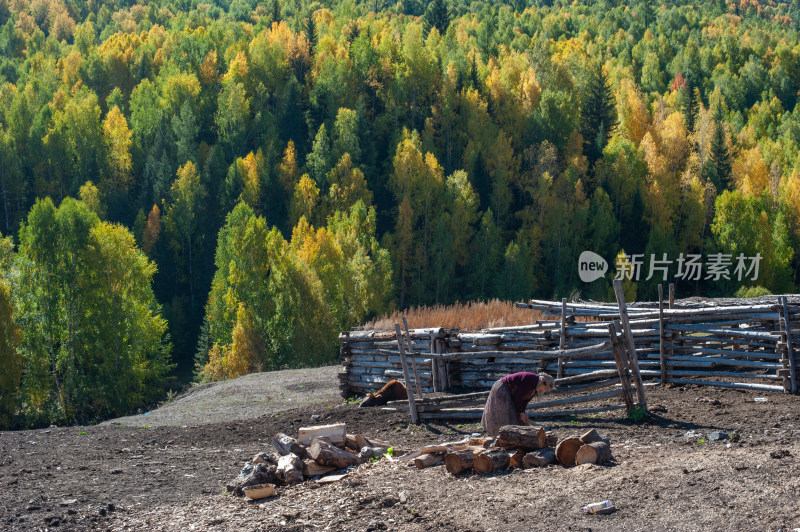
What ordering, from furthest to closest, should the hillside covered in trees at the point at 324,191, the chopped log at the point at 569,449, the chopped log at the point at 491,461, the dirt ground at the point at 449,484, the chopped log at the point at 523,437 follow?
the hillside covered in trees at the point at 324,191 < the chopped log at the point at 523,437 < the chopped log at the point at 491,461 < the chopped log at the point at 569,449 < the dirt ground at the point at 449,484

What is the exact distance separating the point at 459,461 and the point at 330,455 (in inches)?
67.2

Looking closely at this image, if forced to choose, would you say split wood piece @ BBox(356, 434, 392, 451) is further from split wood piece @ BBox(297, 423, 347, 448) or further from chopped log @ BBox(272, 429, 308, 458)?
chopped log @ BBox(272, 429, 308, 458)

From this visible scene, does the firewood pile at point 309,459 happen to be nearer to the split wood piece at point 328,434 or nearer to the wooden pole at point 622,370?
the split wood piece at point 328,434

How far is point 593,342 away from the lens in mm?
13438

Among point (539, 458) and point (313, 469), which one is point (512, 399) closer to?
point (539, 458)

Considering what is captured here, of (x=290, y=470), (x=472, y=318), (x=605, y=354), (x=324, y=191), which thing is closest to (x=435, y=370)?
(x=605, y=354)

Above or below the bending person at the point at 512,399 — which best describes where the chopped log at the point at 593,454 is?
below

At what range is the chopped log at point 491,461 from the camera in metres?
8.41

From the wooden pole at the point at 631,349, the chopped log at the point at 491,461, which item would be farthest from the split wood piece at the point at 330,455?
the wooden pole at the point at 631,349

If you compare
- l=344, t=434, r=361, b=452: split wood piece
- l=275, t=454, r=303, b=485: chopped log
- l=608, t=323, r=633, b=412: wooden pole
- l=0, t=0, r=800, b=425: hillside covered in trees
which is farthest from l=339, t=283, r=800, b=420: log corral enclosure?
l=0, t=0, r=800, b=425: hillside covered in trees

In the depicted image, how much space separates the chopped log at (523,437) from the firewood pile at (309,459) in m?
1.81

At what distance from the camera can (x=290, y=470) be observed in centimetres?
906

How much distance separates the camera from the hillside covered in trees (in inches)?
1448

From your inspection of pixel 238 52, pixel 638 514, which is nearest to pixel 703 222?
pixel 238 52
